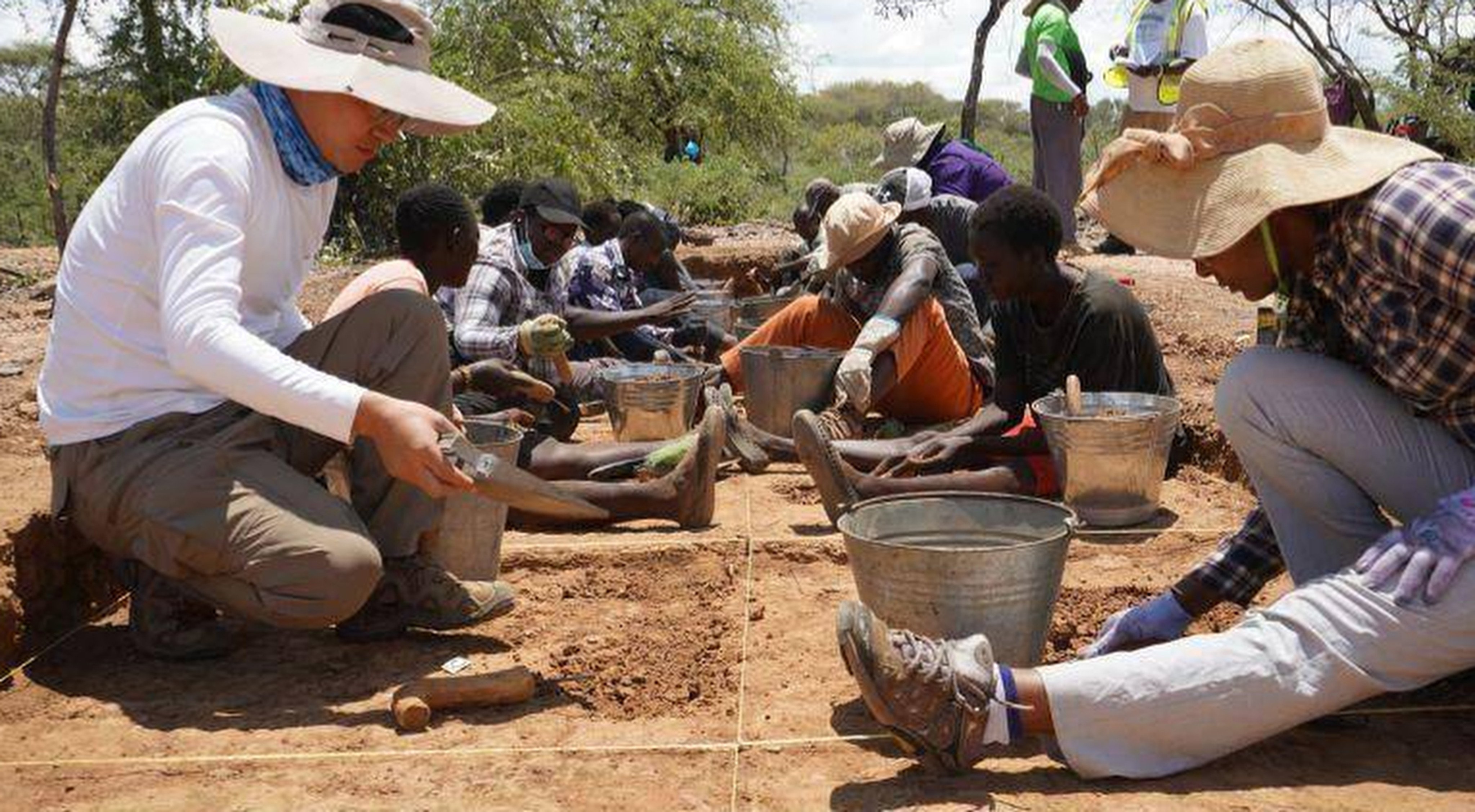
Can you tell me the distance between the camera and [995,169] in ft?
23.8

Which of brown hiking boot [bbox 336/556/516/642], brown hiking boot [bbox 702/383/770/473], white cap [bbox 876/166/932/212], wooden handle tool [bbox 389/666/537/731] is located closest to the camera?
wooden handle tool [bbox 389/666/537/731]

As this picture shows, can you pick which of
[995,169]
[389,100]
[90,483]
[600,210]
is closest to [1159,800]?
[389,100]

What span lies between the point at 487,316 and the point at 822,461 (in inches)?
67.2

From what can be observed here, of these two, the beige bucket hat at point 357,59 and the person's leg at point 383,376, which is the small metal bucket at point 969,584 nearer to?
the person's leg at point 383,376

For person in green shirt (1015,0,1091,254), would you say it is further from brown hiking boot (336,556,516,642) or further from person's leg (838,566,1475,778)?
person's leg (838,566,1475,778)

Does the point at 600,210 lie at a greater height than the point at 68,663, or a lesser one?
greater

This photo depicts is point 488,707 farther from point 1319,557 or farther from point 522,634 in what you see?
point 1319,557

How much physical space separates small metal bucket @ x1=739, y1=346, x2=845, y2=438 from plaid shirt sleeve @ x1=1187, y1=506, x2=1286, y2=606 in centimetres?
248

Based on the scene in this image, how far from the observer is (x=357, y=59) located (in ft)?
10.1

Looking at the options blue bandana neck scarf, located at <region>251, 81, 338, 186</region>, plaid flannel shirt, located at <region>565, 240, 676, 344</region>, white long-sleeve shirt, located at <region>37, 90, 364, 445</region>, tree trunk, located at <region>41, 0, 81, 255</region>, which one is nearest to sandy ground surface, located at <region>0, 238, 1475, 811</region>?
white long-sleeve shirt, located at <region>37, 90, 364, 445</region>

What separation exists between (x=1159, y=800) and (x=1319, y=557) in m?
0.65

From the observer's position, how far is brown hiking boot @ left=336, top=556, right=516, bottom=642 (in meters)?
3.40

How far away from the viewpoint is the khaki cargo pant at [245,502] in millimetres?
3014

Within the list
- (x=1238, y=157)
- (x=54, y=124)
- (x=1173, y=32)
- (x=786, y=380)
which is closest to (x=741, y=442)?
(x=786, y=380)
